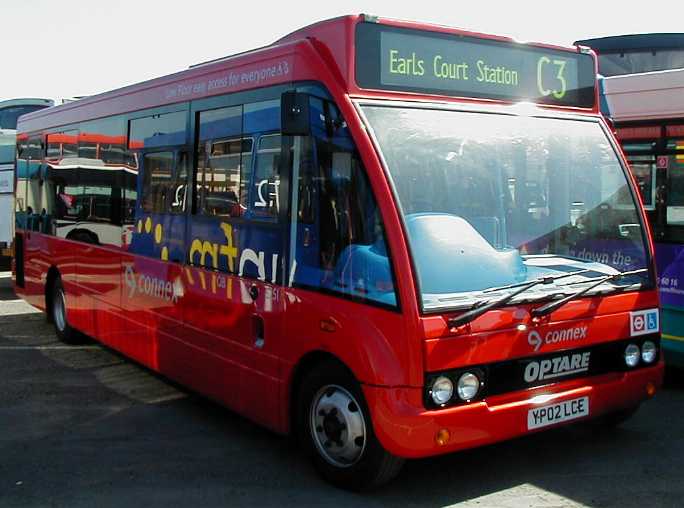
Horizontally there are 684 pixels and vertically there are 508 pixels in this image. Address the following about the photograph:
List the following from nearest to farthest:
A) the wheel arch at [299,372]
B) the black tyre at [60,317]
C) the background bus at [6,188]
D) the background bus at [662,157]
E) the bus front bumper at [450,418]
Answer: the bus front bumper at [450,418] → the wheel arch at [299,372] → the background bus at [662,157] → the black tyre at [60,317] → the background bus at [6,188]

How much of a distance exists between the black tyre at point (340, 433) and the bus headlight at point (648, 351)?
1.83 metres

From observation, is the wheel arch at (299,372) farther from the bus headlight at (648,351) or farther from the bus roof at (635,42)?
the bus roof at (635,42)

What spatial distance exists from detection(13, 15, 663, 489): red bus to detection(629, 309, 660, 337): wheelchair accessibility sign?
13mm

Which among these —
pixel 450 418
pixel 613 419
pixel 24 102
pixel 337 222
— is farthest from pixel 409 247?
pixel 24 102

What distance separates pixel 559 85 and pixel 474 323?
1959 mm

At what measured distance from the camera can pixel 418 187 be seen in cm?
470

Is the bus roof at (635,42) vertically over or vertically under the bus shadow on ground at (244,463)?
over

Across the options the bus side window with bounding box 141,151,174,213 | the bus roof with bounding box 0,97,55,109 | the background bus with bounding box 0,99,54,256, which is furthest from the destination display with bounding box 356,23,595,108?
the bus roof with bounding box 0,97,55,109

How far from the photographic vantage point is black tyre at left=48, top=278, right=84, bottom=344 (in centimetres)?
969

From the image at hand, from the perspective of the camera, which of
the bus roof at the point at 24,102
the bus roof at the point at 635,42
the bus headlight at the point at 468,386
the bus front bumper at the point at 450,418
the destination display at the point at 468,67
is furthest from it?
the bus roof at the point at 24,102

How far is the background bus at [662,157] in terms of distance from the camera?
7.18 meters

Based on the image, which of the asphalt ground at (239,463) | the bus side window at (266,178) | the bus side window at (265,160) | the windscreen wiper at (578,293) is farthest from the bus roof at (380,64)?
the asphalt ground at (239,463)

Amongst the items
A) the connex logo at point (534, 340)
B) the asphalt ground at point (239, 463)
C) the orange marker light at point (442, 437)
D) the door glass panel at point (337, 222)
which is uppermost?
the door glass panel at point (337, 222)

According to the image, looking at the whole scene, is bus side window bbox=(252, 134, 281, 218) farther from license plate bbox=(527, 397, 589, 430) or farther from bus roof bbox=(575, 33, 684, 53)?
bus roof bbox=(575, 33, 684, 53)
